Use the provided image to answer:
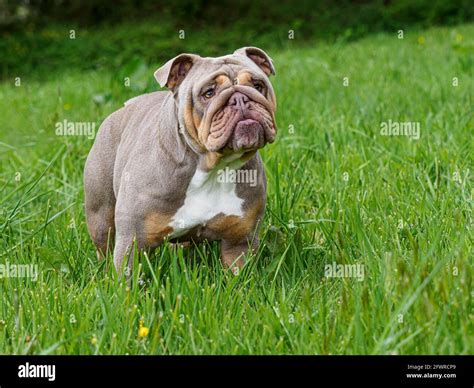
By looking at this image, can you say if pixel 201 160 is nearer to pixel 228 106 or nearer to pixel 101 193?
pixel 228 106

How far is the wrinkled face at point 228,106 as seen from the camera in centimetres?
303

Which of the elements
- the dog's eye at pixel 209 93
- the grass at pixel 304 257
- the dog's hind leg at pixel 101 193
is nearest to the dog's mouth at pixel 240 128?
the dog's eye at pixel 209 93

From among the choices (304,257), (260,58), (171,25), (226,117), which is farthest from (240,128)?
(171,25)

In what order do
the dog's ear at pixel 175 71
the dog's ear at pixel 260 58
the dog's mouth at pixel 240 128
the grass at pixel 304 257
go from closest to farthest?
the grass at pixel 304 257 → the dog's mouth at pixel 240 128 → the dog's ear at pixel 175 71 → the dog's ear at pixel 260 58

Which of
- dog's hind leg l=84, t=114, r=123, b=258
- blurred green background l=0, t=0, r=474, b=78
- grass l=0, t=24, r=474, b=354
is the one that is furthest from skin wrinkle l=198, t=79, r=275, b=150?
blurred green background l=0, t=0, r=474, b=78

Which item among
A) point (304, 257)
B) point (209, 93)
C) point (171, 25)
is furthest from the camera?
point (171, 25)

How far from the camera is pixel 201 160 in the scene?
3.26m

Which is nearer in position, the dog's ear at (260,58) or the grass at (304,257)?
the grass at (304,257)

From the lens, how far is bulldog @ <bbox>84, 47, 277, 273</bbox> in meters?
3.07

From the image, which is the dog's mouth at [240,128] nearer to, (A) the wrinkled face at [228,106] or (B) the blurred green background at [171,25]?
(A) the wrinkled face at [228,106]

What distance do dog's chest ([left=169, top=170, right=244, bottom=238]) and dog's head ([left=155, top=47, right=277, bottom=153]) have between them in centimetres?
17

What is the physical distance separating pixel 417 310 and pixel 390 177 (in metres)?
1.88

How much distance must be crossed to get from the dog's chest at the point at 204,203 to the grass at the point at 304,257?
16 centimetres

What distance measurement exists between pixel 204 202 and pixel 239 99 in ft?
1.61
